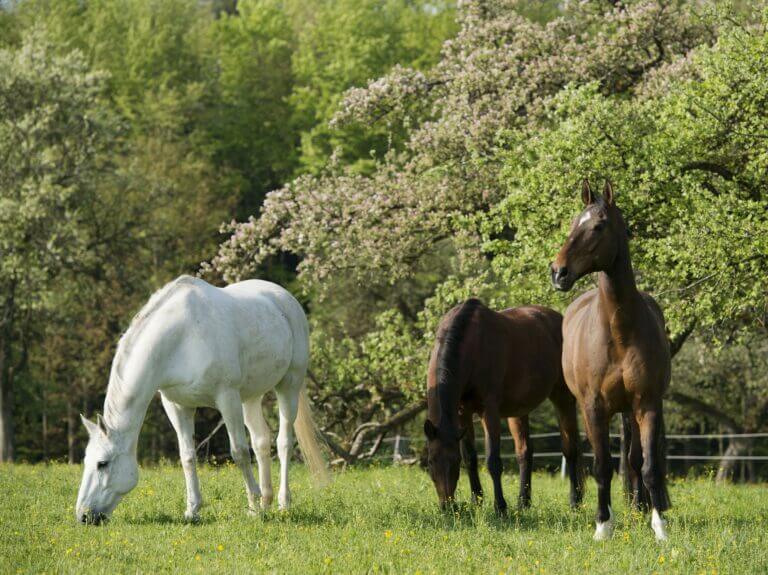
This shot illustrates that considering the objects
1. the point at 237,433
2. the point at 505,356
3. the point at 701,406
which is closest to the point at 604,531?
the point at 505,356

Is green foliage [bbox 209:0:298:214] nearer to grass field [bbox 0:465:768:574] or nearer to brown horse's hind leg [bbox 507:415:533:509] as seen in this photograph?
brown horse's hind leg [bbox 507:415:533:509]

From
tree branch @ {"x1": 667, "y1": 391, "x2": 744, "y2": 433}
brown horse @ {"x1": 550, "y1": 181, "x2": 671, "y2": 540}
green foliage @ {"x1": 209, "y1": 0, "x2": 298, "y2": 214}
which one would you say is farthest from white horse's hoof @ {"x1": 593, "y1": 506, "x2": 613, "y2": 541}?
green foliage @ {"x1": 209, "y1": 0, "x2": 298, "y2": 214}

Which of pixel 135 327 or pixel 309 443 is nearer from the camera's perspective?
pixel 135 327

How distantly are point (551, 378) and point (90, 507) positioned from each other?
208 inches

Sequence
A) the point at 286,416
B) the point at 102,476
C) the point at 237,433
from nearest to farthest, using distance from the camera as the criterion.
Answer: the point at 102,476 < the point at 237,433 < the point at 286,416

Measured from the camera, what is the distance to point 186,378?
957 cm

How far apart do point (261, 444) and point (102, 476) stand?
6.29 feet

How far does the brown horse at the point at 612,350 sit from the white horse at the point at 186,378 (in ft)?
10.7

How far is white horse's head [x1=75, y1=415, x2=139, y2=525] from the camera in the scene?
931cm

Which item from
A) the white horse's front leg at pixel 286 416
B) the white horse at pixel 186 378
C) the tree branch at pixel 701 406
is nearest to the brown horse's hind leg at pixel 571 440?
the white horse's front leg at pixel 286 416

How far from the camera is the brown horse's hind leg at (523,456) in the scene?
11.2m

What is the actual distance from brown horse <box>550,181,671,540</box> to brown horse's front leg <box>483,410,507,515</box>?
1.29 meters

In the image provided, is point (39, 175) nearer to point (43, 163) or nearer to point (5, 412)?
point (43, 163)

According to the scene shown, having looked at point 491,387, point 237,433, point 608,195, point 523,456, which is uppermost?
point 608,195
